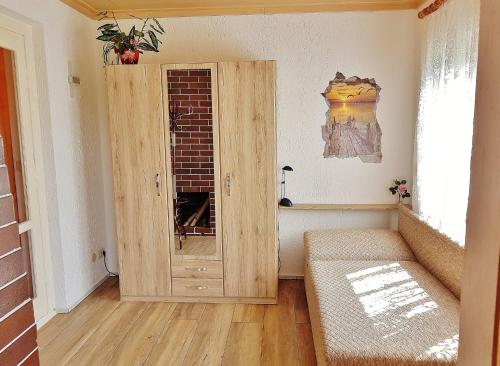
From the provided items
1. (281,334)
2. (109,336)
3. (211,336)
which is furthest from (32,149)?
(281,334)

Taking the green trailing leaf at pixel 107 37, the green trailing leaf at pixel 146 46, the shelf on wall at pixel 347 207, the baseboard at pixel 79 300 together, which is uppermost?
the green trailing leaf at pixel 107 37

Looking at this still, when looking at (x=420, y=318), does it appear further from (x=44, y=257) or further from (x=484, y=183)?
(x=44, y=257)

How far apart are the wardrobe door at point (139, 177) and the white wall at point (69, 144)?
36 cm

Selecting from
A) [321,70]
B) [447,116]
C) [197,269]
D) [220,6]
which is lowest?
[197,269]

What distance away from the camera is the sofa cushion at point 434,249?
2.22 m

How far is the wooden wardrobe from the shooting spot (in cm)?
289

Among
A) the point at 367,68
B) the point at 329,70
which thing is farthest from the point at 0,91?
the point at 367,68

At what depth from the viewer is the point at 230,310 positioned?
9.73ft

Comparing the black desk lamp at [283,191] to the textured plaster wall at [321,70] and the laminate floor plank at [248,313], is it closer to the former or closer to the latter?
the textured plaster wall at [321,70]

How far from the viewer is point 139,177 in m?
3.01

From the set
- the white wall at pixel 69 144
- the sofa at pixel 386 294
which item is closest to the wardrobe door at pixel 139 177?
the white wall at pixel 69 144

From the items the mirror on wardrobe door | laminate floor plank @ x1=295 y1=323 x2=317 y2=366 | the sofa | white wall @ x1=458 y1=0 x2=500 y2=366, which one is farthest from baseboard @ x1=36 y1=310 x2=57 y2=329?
white wall @ x1=458 y1=0 x2=500 y2=366

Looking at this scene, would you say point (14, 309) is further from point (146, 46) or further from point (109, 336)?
point (146, 46)

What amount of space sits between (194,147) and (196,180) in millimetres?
259
